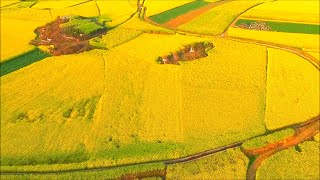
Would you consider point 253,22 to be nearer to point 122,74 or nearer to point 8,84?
point 122,74

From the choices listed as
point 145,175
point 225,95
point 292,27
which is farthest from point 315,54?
point 145,175

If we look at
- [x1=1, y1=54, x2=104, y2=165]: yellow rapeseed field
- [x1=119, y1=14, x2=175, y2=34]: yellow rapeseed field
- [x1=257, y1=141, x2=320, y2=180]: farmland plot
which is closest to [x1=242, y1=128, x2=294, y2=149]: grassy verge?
[x1=257, y1=141, x2=320, y2=180]: farmland plot

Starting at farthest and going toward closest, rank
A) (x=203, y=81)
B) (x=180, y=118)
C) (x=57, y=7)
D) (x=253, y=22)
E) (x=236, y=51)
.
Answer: (x=57, y=7)
(x=253, y=22)
(x=236, y=51)
(x=203, y=81)
(x=180, y=118)

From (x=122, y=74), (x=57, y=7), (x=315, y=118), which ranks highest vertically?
(x=57, y=7)

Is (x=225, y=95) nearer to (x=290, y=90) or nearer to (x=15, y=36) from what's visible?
(x=290, y=90)

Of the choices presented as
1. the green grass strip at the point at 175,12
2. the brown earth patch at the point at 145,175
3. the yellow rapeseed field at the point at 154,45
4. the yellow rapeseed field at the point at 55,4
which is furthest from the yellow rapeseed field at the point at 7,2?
the brown earth patch at the point at 145,175

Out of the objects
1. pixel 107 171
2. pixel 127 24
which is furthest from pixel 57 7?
pixel 107 171

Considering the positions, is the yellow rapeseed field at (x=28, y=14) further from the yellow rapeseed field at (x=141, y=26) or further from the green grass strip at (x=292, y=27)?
the green grass strip at (x=292, y=27)
